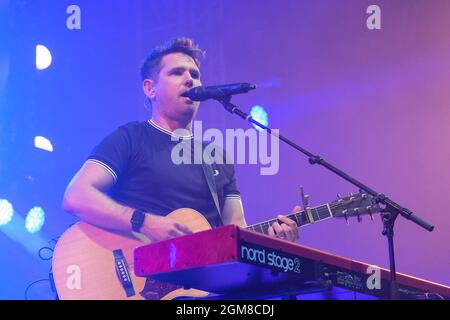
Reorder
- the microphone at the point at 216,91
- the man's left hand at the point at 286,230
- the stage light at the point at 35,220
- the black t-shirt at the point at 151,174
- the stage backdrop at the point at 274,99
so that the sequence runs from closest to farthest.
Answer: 1. the microphone at the point at 216,91
2. the man's left hand at the point at 286,230
3. the black t-shirt at the point at 151,174
4. the stage light at the point at 35,220
5. the stage backdrop at the point at 274,99

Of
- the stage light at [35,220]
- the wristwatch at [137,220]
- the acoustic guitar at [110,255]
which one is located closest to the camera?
the acoustic guitar at [110,255]

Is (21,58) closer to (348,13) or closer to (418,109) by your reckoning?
(348,13)

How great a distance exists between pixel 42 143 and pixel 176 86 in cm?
86

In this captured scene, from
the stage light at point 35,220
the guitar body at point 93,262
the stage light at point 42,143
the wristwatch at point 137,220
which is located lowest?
the guitar body at point 93,262

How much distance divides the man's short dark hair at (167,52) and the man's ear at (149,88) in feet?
0.08

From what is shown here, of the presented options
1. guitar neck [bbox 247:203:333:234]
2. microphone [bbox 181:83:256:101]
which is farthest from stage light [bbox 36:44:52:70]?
guitar neck [bbox 247:203:333:234]

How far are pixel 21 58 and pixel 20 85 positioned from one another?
0.18 m

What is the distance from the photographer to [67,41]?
13.7 feet

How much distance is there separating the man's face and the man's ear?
31mm

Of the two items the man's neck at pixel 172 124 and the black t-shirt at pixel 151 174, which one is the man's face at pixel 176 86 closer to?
the man's neck at pixel 172 124

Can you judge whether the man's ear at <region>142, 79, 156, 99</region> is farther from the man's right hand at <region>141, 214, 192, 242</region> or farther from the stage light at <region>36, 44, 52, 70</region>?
the man's right hand at <region>141, 214, 192, 242</region>

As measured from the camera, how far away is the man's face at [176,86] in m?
4.01

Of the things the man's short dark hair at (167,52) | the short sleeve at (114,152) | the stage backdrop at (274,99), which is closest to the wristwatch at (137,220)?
the short sleeve at (114,152)
